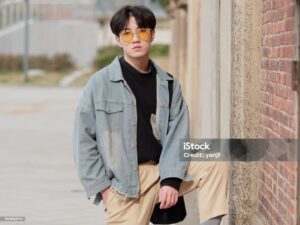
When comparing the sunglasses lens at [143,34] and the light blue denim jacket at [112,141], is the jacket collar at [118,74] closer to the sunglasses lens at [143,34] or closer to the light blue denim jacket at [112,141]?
the light blue denim jacket at [112,141]

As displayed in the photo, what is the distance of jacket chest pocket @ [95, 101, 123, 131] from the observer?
17.2 ft

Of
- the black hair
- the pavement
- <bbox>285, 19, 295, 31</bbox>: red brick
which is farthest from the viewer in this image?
the pavement

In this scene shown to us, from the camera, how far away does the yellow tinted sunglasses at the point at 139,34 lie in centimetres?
533

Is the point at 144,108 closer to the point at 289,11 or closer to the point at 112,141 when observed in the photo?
the point at 112,141

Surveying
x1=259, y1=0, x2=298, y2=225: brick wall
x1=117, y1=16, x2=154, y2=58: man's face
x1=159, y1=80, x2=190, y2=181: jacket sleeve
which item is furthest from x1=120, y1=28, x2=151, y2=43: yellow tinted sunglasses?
x1=259, y1=0, x2=298, y2=225: brick wall

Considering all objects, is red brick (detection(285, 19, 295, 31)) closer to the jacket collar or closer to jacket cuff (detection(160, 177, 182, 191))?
the jacket collar

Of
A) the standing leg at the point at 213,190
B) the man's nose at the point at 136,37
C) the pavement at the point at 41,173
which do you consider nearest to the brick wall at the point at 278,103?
the standing leg at the point at 213,190

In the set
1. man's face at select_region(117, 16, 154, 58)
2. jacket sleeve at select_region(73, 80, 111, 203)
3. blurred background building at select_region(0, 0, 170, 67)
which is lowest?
jacket sleeve at select_region(73, 80, 111, 203)

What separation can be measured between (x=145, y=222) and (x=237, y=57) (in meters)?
2.28

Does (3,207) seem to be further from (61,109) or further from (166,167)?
(61,109)

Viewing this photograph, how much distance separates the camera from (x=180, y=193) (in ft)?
17.7

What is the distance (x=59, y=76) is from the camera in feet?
135

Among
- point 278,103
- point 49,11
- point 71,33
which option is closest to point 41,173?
point 278,103

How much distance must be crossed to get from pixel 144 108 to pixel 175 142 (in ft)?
0.79
